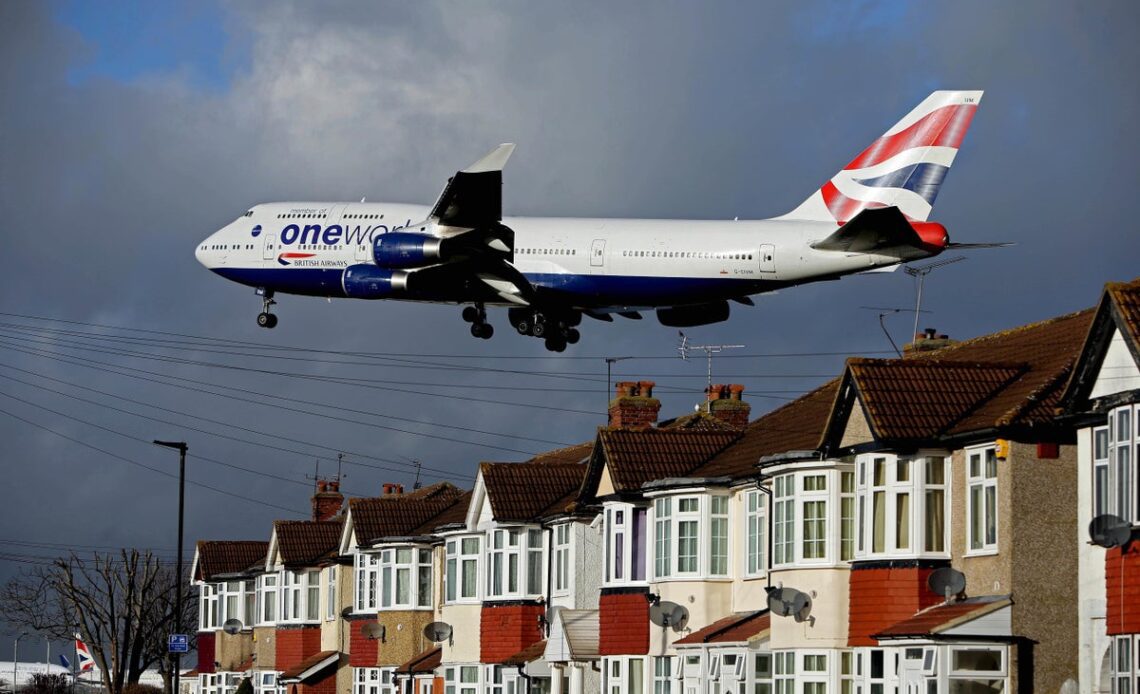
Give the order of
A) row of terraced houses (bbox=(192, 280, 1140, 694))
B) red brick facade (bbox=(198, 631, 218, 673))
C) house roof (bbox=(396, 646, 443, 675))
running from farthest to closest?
red brick facade (bbox=(198, 631, 218, 673))
house roof (bbox=(396, 646, 443, 675))
row of terraced houses (bbox=(192, 280, 1140, 694))

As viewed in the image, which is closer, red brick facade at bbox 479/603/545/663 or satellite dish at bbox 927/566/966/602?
satellite dish at bbox 927/566/966/602

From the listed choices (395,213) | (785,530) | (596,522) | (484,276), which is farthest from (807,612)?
(395,213)

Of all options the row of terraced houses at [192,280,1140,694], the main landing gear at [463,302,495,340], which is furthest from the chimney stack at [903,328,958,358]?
the main landing gear at [463,302,495,340]

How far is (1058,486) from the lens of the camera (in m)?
31.6

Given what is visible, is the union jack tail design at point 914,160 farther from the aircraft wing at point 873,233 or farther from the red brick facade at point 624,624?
the red brick facade at point 624,624

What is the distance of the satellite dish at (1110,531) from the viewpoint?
1101 inches

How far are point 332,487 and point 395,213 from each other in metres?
31.4

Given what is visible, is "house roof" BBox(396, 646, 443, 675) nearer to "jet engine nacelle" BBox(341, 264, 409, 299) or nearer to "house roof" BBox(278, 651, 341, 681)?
"house roof" BBox(278, 651, 341, 681)

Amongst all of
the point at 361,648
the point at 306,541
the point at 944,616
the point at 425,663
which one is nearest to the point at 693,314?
the point at 425,663

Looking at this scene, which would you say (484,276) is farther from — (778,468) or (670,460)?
(778,468)

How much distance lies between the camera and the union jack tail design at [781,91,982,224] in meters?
52.6

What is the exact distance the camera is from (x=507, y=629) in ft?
177

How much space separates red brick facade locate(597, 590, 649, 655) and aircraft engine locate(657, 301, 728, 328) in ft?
33.3

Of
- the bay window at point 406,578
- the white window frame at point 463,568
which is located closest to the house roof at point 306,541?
the bay window at point 406,578
